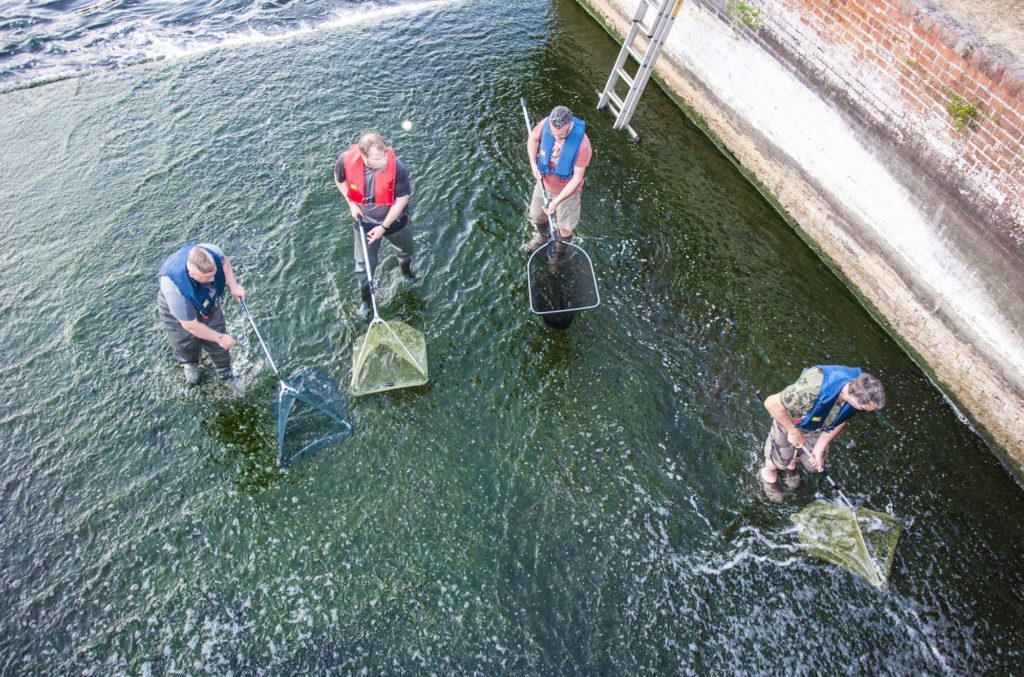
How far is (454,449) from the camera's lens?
6.52 m

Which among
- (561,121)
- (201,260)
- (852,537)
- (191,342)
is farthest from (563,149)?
(852,537)

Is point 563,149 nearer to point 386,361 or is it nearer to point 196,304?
point 386,361

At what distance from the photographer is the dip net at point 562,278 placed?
7.65m

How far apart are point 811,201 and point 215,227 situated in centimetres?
851

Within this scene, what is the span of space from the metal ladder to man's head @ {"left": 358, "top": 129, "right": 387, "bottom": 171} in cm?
547

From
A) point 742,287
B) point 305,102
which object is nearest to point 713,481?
point 742,287

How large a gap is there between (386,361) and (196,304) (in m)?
1.96

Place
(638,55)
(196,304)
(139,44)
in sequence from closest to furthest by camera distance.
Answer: (196,304), (638,55), (139,44)

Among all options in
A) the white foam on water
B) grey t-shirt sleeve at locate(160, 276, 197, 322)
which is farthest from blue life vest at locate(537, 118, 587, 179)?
the white foam on water

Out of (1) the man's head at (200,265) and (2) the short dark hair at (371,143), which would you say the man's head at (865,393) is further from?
(1) the man's head at (200,265)

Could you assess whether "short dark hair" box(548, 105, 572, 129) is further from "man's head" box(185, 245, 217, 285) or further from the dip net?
"man's head" box(185, 245, 217, 285)

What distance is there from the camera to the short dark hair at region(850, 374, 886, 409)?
4.86 m

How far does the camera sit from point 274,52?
38.4ft

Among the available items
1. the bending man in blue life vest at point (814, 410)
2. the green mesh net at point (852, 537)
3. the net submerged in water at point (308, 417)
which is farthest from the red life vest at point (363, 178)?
the green mesh net at point (852, 537)
